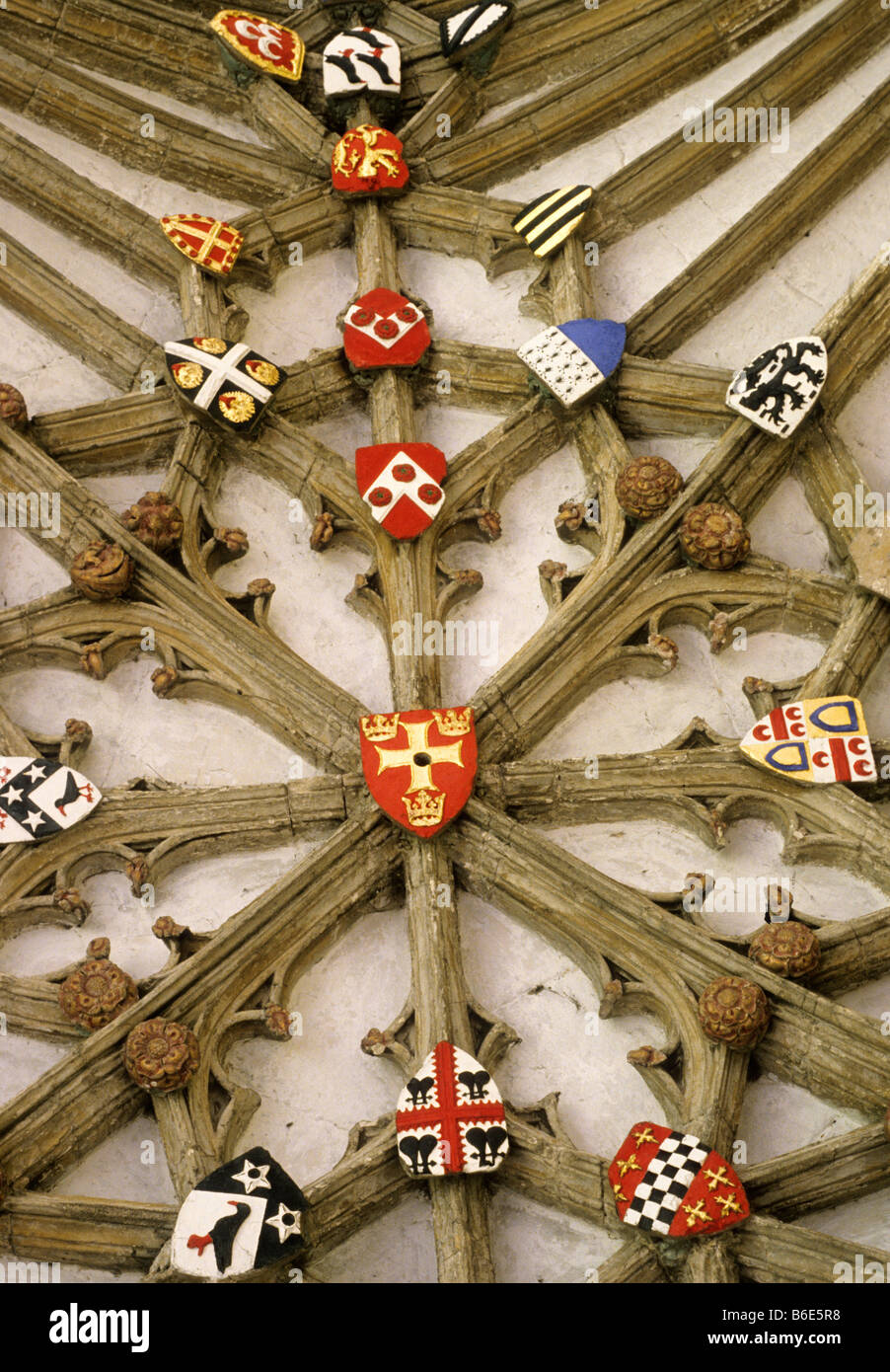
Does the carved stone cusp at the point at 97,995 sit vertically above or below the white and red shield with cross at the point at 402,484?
below

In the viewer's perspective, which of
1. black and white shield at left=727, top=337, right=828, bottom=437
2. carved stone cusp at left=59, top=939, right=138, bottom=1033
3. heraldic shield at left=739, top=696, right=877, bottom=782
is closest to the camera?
carved stone cusp at left=59, top=939, right=138, bottom=1033

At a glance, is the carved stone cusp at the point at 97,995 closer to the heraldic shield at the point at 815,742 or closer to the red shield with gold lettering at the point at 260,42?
the heraldic shield at the point at 815,742

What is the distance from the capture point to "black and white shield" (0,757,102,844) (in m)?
10.4

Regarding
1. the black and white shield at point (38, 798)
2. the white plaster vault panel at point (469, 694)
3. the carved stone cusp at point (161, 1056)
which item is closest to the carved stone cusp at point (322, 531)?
the white plaster vault panel at point (469, 694)

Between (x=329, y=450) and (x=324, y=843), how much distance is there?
248 centimetres

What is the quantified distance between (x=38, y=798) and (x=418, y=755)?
1.86 meters

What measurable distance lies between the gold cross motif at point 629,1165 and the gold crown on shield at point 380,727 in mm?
2415

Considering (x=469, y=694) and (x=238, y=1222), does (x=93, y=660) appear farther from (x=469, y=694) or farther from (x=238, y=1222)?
(x=238, y=1222)

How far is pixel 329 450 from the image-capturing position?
11.9 m

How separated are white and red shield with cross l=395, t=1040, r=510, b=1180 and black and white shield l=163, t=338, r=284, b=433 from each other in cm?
387

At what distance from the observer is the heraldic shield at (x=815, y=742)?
10555 millimetres

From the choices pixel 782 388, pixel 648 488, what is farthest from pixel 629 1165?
pixel 782 388

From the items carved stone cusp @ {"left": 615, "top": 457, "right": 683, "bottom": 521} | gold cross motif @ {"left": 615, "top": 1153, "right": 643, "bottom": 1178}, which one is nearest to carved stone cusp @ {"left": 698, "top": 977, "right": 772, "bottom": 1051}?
gold cross motif @ {"left": 615, "top": 1153, "right": 643, "bottom": 1178}

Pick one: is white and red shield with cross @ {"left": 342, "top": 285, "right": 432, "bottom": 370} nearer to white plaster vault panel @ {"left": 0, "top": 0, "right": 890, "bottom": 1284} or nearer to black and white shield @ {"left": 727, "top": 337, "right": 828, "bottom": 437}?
white plaster vault panel @ {"left": 0, "top": 0, "right": 890, "bottom": 1284}
